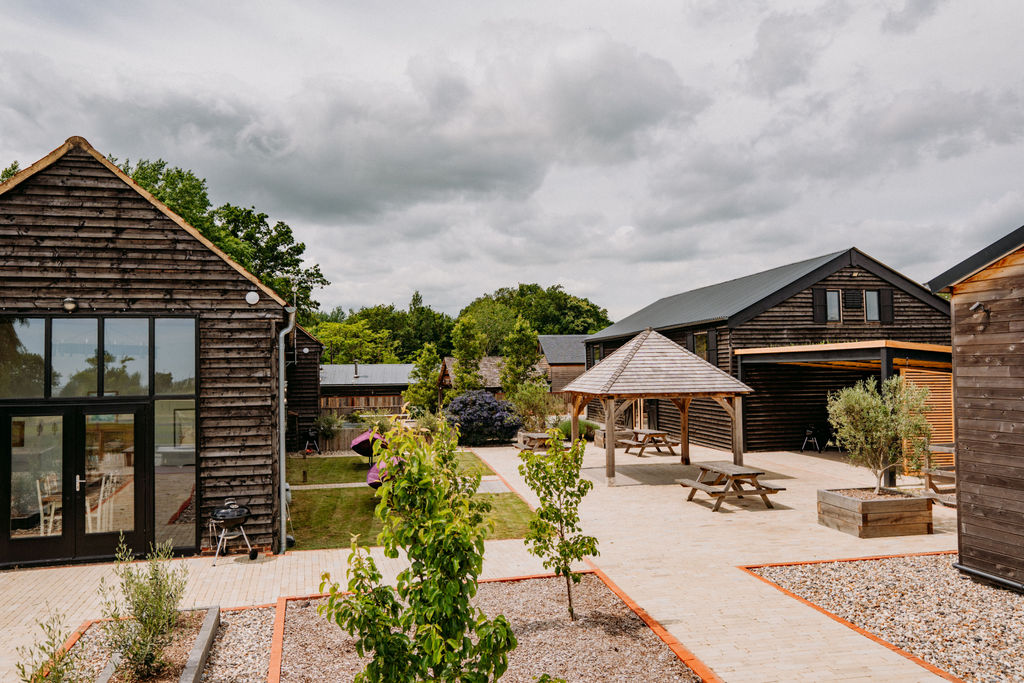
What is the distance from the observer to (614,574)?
8.51 metres

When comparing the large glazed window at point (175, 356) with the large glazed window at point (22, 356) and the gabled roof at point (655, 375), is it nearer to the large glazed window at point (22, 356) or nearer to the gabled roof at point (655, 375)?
the large glazed window at point (22, 356)

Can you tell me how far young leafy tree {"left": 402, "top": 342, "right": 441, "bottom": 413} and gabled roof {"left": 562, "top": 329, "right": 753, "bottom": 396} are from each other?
1663 centimetres

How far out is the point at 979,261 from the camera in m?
7.49

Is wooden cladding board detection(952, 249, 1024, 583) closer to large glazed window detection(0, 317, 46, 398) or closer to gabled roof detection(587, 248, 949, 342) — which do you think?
large glazed window detection(0, 317, 46, 398)

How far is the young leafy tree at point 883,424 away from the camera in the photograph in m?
10.8

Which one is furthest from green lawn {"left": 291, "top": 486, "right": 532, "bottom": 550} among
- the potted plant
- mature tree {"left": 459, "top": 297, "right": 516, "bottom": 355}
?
mature tree {"left": 459, "top": 297, "right": 516, "bottom": 355}

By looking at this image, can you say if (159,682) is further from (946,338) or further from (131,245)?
(946,338)

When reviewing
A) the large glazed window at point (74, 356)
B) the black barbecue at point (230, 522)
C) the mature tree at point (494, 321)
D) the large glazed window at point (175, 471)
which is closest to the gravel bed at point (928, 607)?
the black barbecue at point (230, 522)

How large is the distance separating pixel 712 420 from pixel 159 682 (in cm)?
1979

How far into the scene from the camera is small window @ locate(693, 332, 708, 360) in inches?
907

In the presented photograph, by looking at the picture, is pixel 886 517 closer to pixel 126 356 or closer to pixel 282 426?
pixel 282 426

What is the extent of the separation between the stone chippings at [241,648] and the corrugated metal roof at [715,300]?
58.4 ft

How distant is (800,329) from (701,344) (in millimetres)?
3469

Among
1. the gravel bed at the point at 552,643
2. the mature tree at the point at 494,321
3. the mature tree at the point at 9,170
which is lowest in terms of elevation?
the gravel bed at the point at 552,643
